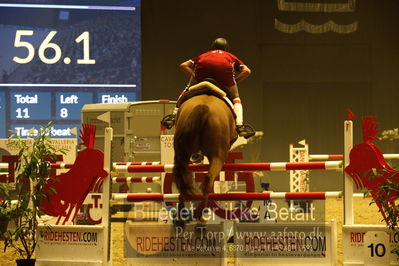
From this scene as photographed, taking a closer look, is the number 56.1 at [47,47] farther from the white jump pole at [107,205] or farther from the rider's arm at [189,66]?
the white jump pole at [107,205]

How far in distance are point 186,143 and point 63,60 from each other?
26.4 ft

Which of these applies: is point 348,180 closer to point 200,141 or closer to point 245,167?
point 245,167

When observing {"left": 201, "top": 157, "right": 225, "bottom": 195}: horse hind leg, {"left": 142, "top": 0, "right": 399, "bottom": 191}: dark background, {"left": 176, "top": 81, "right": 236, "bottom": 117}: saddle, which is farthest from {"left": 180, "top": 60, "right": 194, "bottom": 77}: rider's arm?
{"left": 142, "top": 0, "right": 399, "bottom": 191}: dark background

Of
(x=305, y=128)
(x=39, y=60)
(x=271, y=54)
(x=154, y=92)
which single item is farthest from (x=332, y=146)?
(x=39, y=60)

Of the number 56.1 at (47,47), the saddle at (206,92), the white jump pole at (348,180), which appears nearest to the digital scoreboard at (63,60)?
the number 56.1 at (47,47)

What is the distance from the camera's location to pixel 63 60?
1215 cm

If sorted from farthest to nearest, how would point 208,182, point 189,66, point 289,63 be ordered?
point 289,63
point 189,66
point 208,182

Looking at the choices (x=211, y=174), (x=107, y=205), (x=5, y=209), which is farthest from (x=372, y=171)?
(x=5, y=209)

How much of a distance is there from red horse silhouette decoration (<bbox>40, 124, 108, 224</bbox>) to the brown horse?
1.79 ft

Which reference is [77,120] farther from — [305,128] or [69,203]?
[69,203]

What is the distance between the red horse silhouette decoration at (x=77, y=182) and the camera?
4.64 meters

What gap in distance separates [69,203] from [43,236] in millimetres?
299

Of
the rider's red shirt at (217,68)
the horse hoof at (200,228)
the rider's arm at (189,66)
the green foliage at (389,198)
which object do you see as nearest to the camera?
the green foliage at (389,198)

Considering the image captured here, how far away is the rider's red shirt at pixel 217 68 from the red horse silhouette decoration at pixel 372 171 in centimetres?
137
